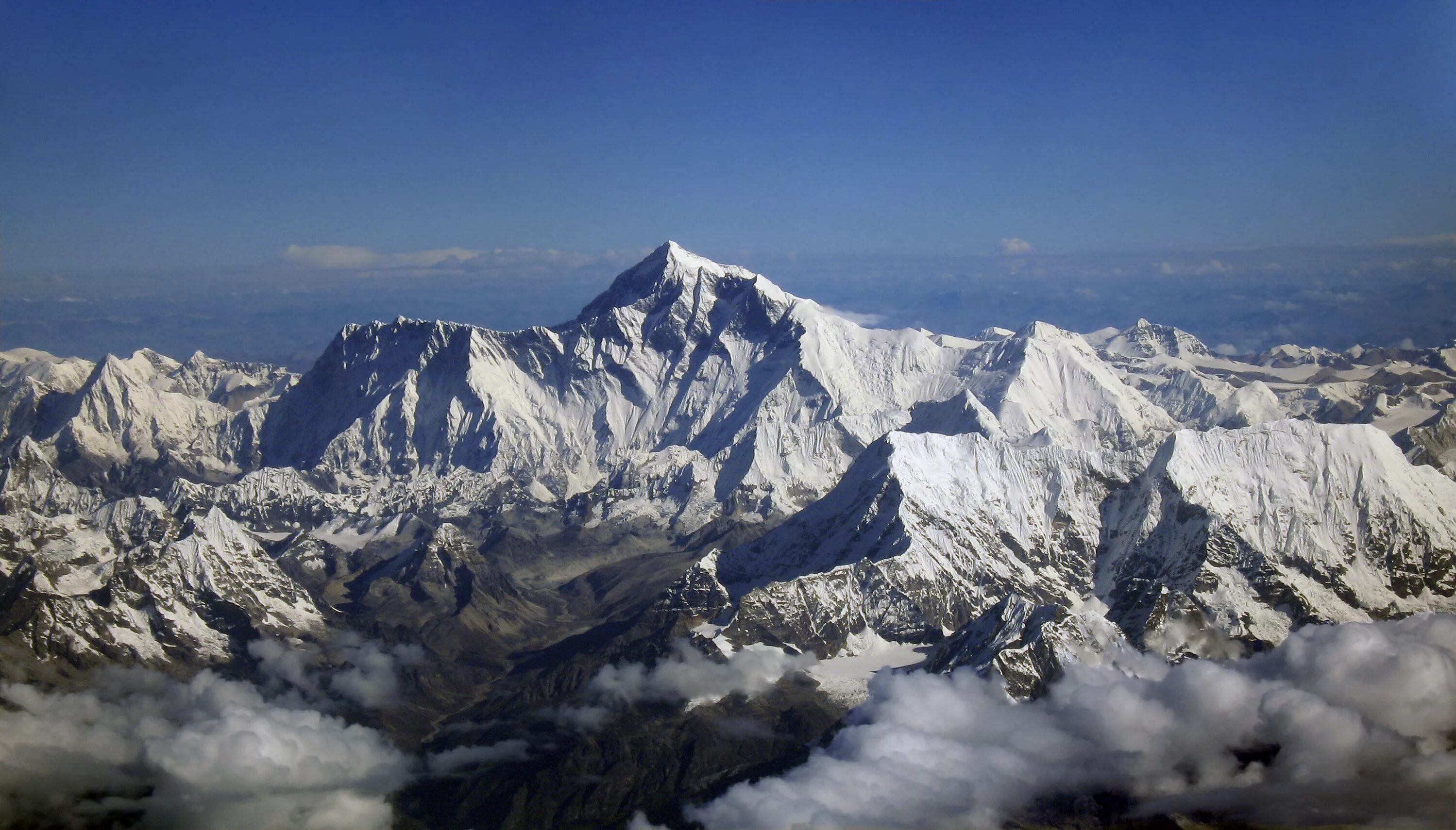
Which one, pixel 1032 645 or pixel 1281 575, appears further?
pixel 1281 575

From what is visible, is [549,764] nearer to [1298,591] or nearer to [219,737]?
[219,737]

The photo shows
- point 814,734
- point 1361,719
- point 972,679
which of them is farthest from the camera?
point 814,734

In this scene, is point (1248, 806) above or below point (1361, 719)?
below

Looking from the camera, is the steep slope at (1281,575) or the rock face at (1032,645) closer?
the rock face at (1032,645)

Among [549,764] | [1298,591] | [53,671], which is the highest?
[1298,591]

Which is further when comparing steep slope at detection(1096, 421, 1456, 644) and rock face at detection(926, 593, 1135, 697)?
steep slope at detection(1096, 421, 1456, 644)

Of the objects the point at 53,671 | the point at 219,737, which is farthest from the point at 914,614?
the point at 53,671

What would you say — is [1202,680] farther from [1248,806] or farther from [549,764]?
[549,764]

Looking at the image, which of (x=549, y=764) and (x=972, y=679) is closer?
(x=972, y=679)

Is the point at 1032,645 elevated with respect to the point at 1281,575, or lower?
lower

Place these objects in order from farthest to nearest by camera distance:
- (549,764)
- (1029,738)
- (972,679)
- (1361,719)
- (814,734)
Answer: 1. (549,764)
2. (814,734)
3. (972,679)
4. (1029,738)
5. (1361,719)

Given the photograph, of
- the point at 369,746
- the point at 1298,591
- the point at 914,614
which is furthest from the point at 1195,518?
the point at 369,746
